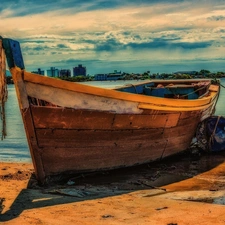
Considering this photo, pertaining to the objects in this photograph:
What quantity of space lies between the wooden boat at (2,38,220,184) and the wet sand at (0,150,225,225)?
14.2 inches

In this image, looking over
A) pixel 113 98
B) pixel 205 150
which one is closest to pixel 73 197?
pixel 113 98

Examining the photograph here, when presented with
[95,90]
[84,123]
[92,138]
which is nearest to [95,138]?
[92,138]

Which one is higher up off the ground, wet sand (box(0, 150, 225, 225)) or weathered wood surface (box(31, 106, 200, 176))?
weathered wood surface (box(31, 106, 200, 176))

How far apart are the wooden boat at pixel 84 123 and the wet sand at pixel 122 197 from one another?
0.36 m

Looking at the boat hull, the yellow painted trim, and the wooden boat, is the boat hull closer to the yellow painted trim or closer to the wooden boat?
the wooden boat

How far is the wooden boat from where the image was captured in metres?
6.82

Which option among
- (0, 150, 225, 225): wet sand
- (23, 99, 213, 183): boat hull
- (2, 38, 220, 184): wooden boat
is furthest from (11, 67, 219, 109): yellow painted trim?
(0, 150, 225, 225): wet sand

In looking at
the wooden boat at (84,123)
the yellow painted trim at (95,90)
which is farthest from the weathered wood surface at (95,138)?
the yellow painted trim at (95,90)

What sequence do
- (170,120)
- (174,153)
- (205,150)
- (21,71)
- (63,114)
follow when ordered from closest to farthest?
1. (21,71)
2. (63,114)
3. (170,120)
4. (174,153)
5. (205,150)

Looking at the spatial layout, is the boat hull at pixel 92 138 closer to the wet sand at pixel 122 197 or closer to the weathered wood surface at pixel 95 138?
the weathered wood surface at pixel 95 138

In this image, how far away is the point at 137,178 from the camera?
8266 millimetres

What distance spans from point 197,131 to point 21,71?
6230 millimetres

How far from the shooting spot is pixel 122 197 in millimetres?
6793

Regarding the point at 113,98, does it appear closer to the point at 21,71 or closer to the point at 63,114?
the point at 63,114
